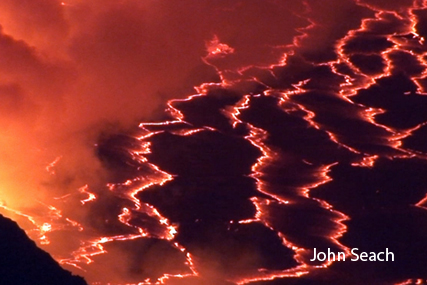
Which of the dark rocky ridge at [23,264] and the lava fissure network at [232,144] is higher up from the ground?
the lava fissure network at [232,144]

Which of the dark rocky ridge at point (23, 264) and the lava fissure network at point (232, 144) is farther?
the lava fissure network at point (232, 144)

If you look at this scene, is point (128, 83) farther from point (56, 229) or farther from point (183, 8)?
point (56, 229)

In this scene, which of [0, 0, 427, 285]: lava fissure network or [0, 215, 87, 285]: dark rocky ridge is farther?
[0, 0, 427, 285]: lava fissure network

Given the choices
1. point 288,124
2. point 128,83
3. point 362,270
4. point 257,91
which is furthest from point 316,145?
point 128,83

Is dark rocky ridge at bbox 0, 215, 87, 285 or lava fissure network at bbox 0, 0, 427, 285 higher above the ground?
lava fissure network at bbox 0, 0, 427, 285

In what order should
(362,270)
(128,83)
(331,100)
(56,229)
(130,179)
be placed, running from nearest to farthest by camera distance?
(362,270) < (56,229) < (130,179) < (331,100) < (128,83)
